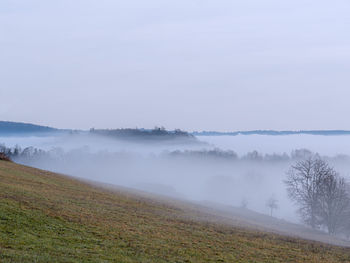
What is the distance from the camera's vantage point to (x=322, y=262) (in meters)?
26.4

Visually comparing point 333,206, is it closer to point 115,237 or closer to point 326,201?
point 326,201

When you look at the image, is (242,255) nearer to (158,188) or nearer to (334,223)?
(334,223)

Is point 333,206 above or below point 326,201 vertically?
below

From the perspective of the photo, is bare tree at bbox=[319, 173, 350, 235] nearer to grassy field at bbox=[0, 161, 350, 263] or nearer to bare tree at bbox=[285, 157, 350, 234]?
bare tree at bbox=[285, 157, 350, 234]

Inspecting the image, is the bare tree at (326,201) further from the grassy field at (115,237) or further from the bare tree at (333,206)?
the grassy field at (115,237)

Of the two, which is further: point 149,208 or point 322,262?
point 149,208

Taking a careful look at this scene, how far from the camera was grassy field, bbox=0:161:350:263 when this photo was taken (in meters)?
19.4

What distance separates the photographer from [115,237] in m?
23.8

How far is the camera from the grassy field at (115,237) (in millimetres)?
19375

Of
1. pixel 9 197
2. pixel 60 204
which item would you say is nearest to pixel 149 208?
pixel 60 204

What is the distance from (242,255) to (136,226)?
7.70 meters

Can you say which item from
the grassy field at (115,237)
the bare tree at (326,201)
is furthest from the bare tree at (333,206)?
the grassy field at (115,237)

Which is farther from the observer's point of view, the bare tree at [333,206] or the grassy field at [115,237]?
the bare tree at [333,206]

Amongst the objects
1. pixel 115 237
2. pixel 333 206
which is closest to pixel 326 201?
pixel 333 206
